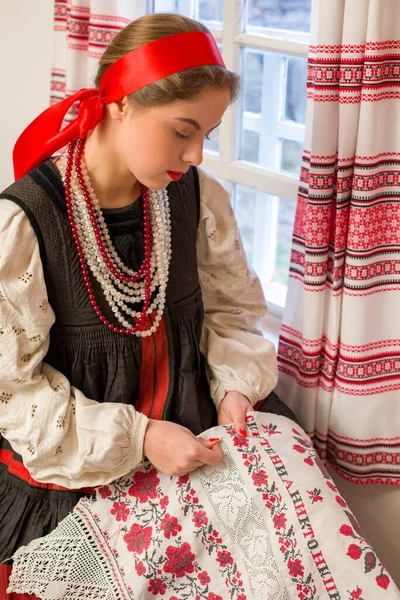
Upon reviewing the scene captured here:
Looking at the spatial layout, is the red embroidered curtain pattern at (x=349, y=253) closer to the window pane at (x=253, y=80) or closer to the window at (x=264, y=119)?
the window at (x=264, y=119)

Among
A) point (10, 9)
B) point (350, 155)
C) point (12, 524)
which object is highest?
point (10, 9)

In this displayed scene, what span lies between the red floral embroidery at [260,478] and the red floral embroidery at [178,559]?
0.46 feet

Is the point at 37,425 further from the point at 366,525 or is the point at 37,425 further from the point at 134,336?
the point at 366,525

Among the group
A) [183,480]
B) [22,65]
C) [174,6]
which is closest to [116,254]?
[183,480]

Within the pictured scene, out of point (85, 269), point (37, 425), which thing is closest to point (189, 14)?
point (85, 269)

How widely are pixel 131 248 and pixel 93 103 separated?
0.79ft

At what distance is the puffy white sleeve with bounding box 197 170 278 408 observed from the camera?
144 centimetres

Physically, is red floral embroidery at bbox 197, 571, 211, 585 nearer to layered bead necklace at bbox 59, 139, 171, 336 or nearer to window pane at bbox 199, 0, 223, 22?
layered bead necklace at bbox 59, 139, 171, 336

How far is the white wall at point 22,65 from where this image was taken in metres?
2.03

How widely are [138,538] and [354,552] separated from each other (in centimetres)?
33

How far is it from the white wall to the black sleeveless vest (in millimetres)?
818

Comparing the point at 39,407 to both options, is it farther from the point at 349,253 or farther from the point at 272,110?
the point at 272,110

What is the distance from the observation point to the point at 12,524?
4.27ft

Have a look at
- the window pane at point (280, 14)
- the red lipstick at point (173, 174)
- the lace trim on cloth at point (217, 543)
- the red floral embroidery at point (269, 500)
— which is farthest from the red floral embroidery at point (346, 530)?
the window pane at point (280, 14)
